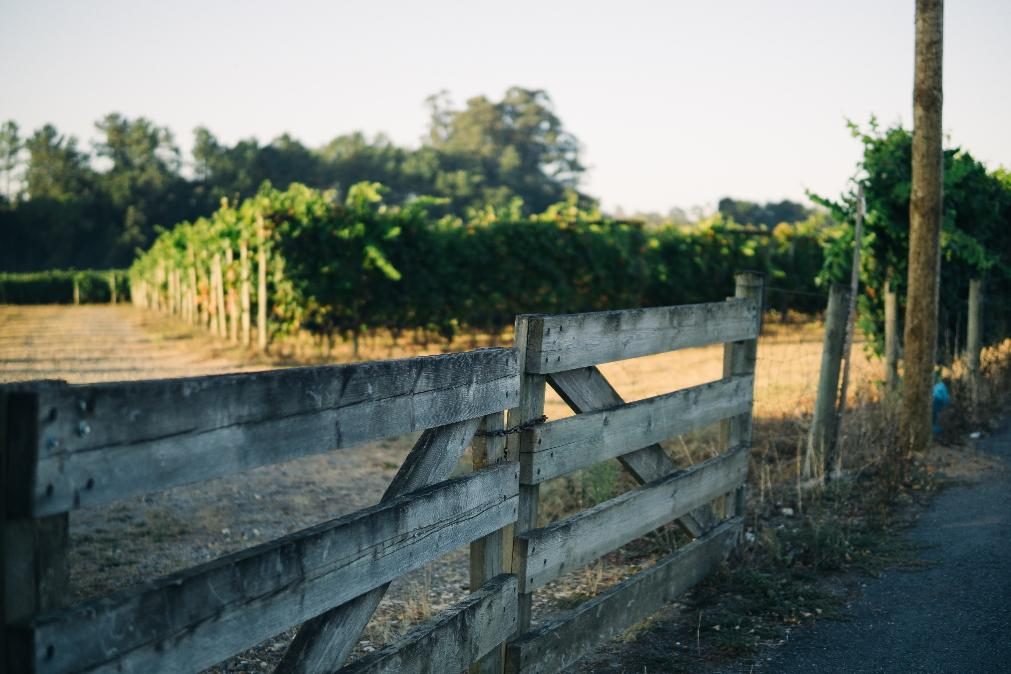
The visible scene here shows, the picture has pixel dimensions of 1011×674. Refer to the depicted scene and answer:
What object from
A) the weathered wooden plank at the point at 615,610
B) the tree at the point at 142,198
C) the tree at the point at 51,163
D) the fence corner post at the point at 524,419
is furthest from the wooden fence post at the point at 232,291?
the tree at the point at 51,163

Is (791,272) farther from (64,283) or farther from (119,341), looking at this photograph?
(64,283)

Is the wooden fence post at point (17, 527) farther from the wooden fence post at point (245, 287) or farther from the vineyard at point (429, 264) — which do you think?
the wooden fence post at point (245, 287)

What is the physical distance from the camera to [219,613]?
2.12 meters

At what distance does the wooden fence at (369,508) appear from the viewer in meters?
1.80

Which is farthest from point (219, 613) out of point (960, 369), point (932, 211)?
point (960, 369)

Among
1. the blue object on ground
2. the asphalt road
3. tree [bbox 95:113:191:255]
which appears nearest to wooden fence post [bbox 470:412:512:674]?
the asphalt road

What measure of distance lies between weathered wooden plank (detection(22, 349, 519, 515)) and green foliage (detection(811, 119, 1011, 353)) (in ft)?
26.9

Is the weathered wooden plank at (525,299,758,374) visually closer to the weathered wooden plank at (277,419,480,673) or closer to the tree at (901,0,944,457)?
the weathered wooden plank at (277,419,480,673)

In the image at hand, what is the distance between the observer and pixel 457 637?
3072mm

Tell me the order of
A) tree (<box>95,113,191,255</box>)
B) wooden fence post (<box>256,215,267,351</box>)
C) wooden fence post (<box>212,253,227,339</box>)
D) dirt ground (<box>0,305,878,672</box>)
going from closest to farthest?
dirt ground (<box>0,305,878,672</box>) < wooden fence post (<box>256,215,267,351</box>) < wooden fence post (<box>212,253,227,339</box>) < tree (<box>95,113,191,255</box>)

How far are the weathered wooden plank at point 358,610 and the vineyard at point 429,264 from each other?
1464 centimetres

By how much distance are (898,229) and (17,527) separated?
34.0 ft

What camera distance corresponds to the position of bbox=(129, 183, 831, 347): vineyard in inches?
691

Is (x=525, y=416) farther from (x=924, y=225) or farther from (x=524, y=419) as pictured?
(x=924, y=225)
